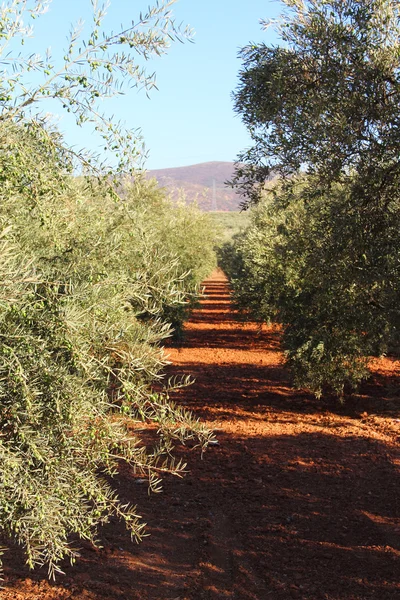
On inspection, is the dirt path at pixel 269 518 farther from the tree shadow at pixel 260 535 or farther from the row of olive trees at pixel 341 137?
the row of olive trees at pixel 341 137

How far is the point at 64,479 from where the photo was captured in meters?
4.31

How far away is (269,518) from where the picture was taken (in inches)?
339

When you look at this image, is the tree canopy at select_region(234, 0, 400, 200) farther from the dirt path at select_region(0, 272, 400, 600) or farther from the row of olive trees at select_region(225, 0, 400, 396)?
the dirt path at select_region(0, 272, 400, 600)

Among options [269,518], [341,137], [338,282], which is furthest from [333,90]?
[269,518]

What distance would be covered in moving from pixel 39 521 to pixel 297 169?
4.82 m

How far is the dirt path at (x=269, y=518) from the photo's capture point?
669 cm

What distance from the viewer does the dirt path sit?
6691 mm

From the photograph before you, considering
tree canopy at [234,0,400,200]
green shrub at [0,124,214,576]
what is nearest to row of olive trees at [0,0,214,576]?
green shrub at [0,124,214,576]

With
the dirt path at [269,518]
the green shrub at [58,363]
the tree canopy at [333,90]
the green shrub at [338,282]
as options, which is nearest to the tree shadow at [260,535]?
the dirt path at [269,518]

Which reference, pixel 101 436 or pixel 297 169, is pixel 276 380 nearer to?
pixel 297 169

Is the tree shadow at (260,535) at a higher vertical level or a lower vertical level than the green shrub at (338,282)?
lower

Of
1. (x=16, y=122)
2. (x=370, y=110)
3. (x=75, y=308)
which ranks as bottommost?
(x=75, y=308)

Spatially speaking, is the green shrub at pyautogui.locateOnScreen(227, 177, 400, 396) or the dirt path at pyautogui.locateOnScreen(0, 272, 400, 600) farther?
the dirt path at pyautogui.locateOnScreen(0, 272, 400, 600)

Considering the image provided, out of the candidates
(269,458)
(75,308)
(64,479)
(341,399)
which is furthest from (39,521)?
(341,399)
